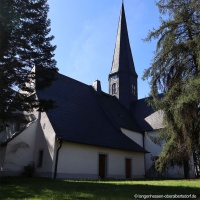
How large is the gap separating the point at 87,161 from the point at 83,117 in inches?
148

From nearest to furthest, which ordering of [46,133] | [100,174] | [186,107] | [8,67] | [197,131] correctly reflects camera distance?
1. [186,107]
2. [197,131]
3. [8,67]
4. [46,133]
5. [100,174]

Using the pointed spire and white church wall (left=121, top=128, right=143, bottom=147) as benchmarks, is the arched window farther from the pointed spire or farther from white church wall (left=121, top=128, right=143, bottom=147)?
white church wall (left=121, top=128, right=143, bottom=147)

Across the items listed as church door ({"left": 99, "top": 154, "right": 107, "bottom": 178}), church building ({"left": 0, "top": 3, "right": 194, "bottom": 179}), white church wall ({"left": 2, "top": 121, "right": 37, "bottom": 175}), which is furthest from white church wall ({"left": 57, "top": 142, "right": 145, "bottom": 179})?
white church wall ({"left": 2, "top": 121, "right": 37, "bottom": 175})

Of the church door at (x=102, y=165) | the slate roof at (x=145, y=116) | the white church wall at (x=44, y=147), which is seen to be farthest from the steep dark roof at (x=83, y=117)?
the slate roof at (x=145, y=116)

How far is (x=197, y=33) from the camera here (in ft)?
32.3

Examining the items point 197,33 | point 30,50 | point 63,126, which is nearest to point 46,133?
point 63,126

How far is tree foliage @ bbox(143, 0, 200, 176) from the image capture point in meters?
9.21

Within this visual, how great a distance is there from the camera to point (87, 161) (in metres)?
16.8

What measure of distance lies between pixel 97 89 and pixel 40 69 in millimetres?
12700

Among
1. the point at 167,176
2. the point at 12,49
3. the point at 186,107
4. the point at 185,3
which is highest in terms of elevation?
the point at 185,3

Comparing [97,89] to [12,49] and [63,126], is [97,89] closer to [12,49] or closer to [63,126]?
[63,126]

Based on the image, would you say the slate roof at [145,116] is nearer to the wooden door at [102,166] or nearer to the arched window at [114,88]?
the arched window at [114,88]

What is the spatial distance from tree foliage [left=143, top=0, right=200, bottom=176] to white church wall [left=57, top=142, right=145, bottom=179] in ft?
22.1

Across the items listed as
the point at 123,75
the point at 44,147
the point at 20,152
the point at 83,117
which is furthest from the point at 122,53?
the point at 20,152
